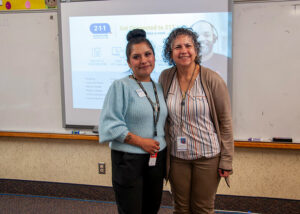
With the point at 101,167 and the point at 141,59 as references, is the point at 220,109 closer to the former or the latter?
the point at 141,59

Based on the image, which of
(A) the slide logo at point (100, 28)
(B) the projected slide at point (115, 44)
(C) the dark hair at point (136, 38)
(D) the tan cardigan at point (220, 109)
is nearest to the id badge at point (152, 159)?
(D) the tan cardigan at point (220, 109)

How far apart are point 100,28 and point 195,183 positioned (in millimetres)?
1607

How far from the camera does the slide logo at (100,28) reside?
2293mm

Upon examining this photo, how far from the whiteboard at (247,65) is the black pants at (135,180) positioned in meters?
1.10

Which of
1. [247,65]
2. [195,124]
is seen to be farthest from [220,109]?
[247,65]

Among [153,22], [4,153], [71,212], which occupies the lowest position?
[71,212]

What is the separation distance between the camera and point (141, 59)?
1380 millimetres

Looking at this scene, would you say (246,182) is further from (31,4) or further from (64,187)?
(31,4)

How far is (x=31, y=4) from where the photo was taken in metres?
2.42

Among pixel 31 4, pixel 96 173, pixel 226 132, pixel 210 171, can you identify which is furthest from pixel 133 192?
pixel 31 4

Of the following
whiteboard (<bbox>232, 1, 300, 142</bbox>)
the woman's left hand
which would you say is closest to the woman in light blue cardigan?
the woman's left hand

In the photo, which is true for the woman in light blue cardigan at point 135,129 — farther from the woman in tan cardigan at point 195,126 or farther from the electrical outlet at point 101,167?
the electrical outlet at point 101,167

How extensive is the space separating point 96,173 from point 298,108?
6.46ft

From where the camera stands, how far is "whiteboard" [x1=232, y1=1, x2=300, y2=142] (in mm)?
2051
